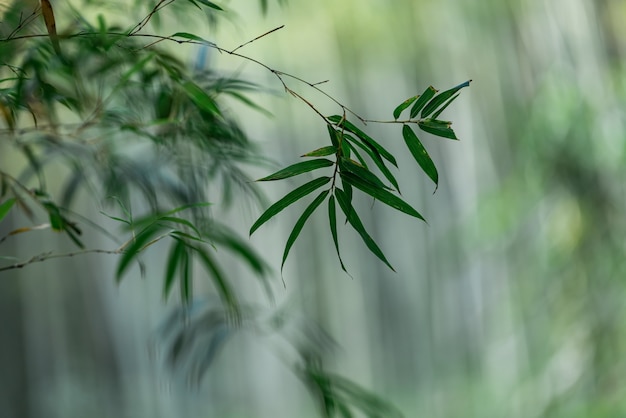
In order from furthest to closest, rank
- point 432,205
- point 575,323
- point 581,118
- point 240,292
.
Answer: point 432,205 < point 240,292 < point 575,323 < point 581,118

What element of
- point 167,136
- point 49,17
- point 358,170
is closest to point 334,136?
point 358,170

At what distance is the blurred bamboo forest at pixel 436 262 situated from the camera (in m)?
2.00

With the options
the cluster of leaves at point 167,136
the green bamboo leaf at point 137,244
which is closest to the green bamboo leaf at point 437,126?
the cluster of leaves at point 167,136

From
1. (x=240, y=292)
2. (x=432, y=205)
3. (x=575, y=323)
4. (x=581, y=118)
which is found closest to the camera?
(x=581, y=118)

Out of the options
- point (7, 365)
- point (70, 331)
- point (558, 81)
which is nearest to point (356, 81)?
point (558, 81)

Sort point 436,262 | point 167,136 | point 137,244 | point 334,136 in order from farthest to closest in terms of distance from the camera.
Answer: point 436,262 < point 167,136 < point 137,244 < point 334,136

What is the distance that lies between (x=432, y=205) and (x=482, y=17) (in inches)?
22.4

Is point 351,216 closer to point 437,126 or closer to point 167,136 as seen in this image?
point 437,126

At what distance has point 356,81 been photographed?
2291 mm

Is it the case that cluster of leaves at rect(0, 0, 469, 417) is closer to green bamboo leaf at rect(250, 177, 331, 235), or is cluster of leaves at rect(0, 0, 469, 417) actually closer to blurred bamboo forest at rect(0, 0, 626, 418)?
green bamboo leaf at rect(250, 177, 331, 235)

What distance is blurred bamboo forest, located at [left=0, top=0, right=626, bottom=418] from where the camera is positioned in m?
2.00

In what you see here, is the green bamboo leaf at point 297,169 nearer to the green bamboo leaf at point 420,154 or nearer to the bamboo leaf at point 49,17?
the green bamboo leaf at point 420,154

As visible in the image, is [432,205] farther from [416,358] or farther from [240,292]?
[240,292]

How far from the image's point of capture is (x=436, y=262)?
7.68ft
